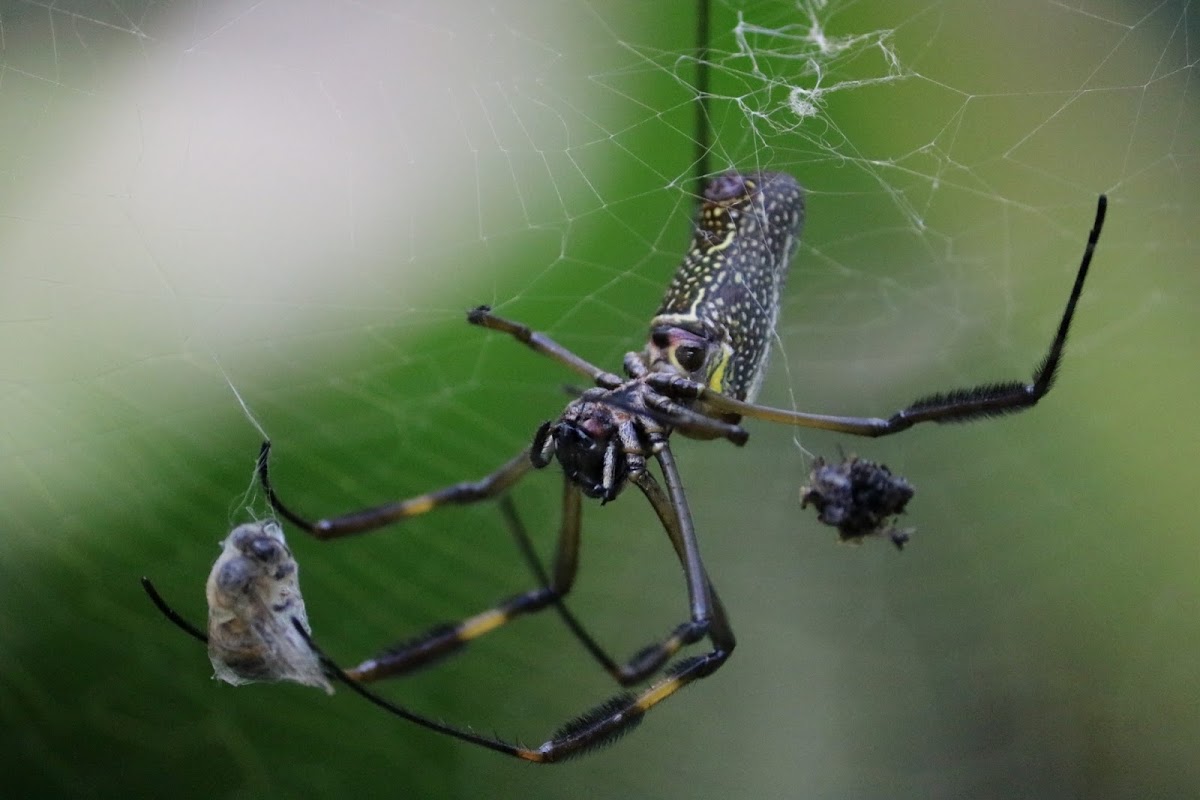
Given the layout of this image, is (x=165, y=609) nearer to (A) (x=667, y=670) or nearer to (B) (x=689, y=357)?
(A) (x=667, y=670)

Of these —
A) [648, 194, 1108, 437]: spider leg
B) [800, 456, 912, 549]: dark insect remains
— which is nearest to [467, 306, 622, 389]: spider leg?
[648, 194, 1108, 437]: spider leg

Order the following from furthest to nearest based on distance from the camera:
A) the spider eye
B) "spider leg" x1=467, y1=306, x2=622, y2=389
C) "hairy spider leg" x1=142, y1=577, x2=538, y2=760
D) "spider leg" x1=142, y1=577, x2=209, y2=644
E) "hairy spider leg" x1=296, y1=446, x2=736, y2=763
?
the spider eye, "spider leg" x1=467, y1=306, x2=622, y2=389, "hairy spider leg" x1=296, y1=446, x2=736, y2=763, "hairy spider leg" x1=142, y1=577, x2=538, y2=760, "spider leg" x1=142, y1=577, x2=209, y2=644

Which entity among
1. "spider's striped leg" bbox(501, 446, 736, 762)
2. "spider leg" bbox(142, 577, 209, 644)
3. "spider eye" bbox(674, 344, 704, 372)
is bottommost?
"spider's striped leg" bbox(501, 446, 736, 762)

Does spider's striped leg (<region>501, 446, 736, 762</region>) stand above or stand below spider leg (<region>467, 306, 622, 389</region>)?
below

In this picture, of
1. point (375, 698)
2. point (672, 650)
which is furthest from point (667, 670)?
point (375, 698)

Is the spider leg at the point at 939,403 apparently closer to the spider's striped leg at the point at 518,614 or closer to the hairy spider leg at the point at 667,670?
the hairy spider leg at the point at 667,670

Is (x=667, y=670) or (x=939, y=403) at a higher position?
(x=939, y=403)

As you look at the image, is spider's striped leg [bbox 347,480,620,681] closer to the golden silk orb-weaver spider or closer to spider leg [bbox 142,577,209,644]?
the golden silk orb-weaver spider

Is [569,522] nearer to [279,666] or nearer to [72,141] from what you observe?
[279,666]
